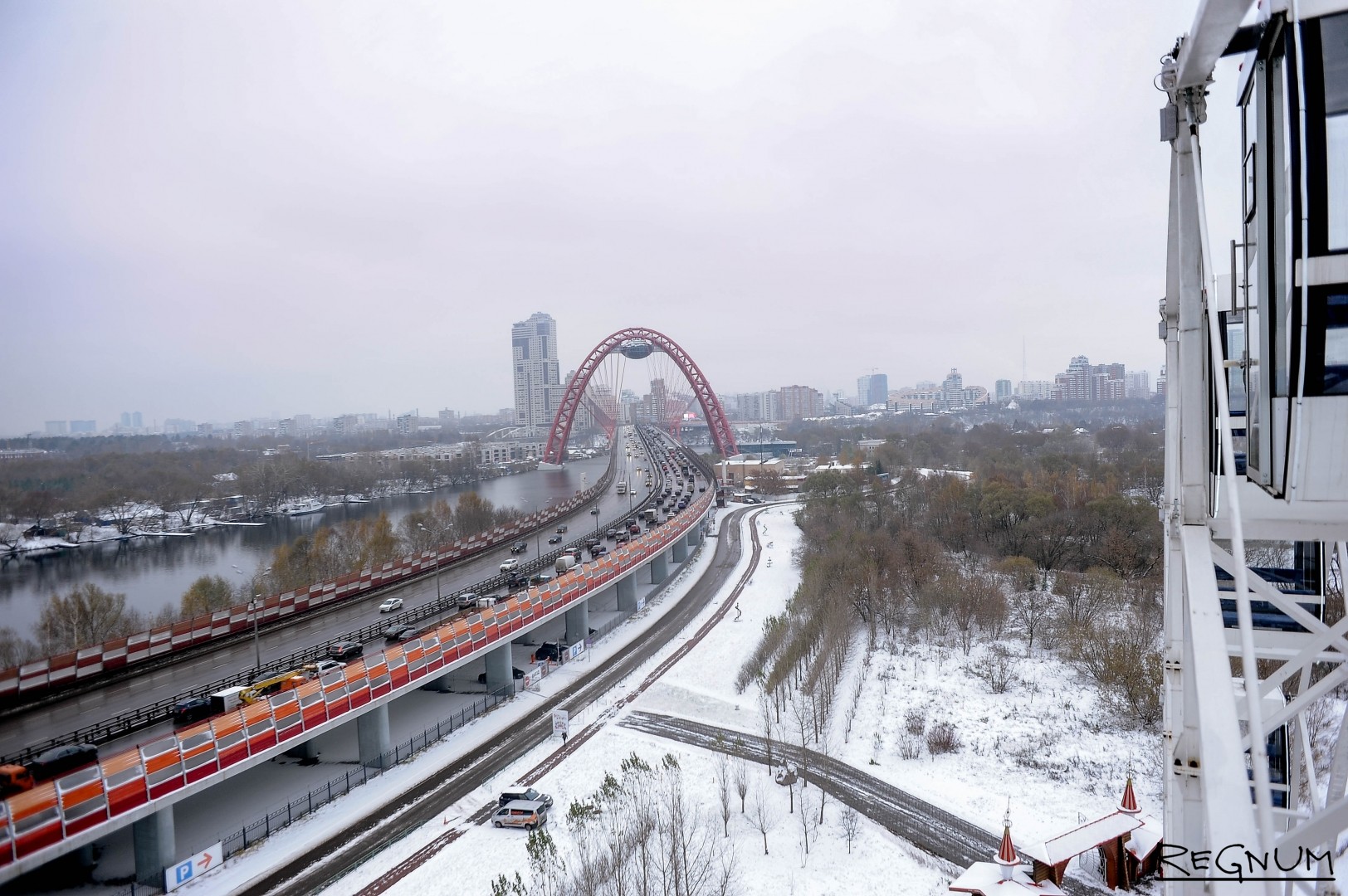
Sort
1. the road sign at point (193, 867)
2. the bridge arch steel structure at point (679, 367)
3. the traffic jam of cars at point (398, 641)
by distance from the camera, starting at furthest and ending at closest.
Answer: the bridge arch steel structure at point (679, 367) → the road sign at point (193, 867) → the traffic jam of cars at point (398, 641)

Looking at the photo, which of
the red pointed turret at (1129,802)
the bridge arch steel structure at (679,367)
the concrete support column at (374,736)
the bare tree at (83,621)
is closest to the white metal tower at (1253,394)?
the red pointed turret at (1129,802)

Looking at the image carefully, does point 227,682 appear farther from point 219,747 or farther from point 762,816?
point 762,816

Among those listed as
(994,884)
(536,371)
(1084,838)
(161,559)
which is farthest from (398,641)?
(536,371)

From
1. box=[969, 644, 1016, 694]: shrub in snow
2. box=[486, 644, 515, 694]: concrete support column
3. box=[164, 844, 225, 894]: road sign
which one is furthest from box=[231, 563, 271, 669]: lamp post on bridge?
box=[969, 644, 1016, 694]: shrub in snow

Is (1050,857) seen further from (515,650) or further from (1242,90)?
(515,650)

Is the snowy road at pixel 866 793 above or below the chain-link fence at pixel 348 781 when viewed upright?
below

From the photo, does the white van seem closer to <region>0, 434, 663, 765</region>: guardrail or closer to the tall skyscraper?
<region>0, 434, 663, 765</region>: guardrail

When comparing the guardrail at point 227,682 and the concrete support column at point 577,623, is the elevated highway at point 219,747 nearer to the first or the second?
the guardrail at point 227,682
